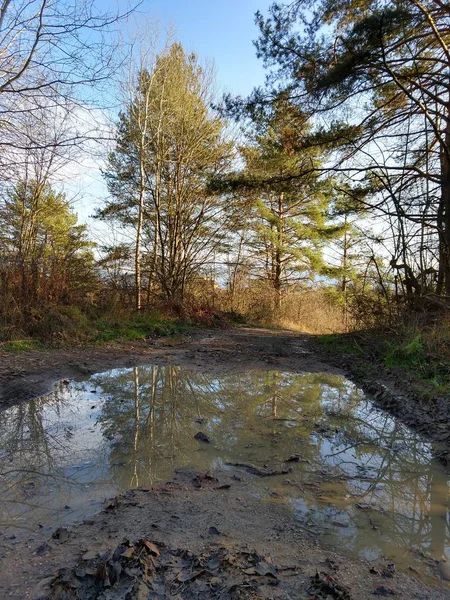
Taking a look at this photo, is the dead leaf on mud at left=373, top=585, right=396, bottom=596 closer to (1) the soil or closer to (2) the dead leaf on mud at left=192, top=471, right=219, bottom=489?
(1) the soil

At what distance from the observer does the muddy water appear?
271 centimetres

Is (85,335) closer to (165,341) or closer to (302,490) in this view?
(165,341)

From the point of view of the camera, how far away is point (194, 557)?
215 cm

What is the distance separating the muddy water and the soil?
0.61 ft

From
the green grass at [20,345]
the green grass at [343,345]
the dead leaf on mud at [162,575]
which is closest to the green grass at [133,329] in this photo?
the green grass at [20,345]

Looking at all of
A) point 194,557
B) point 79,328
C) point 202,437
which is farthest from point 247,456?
point 79,328

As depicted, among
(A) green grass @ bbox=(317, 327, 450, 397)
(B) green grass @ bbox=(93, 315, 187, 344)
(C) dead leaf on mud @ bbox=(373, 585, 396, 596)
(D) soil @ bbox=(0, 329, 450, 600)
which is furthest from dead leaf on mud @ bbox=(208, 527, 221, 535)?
(B) green grass @ bbox=(93, 315, 187, 344)

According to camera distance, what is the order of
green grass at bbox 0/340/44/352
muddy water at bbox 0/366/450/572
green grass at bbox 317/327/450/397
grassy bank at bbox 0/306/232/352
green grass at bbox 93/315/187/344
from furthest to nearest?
green grass at bbox 93/315/187/344 < grassy bank at bbox 0/306/232/352 < green grass at bbox 0/340/44/352 < green grass at bbox 317/327/450/397 < muddy water at bbox 0/366/450/572

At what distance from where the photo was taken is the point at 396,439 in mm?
4512

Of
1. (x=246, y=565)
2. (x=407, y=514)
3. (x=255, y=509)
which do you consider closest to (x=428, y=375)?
(x=407, y=514)

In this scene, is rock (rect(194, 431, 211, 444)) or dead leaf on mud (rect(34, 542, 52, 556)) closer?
dead leaf on mud (rect(34, 542, 52, 556))

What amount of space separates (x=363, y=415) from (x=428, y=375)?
5.43 ft

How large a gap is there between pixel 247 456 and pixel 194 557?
1.70m

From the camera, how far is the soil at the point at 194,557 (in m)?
1.90
